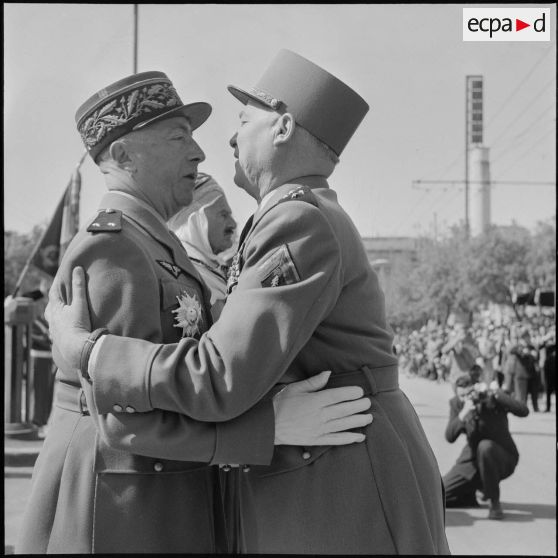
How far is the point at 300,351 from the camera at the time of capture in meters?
2.36

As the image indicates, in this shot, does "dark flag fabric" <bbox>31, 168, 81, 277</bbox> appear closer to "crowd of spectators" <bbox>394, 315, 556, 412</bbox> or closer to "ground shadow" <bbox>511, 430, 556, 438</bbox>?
"crowd of spectators" <bbox>394, 315, 556, 412</bbox>

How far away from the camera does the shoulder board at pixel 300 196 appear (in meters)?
2.31

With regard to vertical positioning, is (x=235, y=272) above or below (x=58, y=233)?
below

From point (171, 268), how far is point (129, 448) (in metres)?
0.61

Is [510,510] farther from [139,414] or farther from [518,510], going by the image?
[139,414]

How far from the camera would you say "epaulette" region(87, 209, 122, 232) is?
8.11ft

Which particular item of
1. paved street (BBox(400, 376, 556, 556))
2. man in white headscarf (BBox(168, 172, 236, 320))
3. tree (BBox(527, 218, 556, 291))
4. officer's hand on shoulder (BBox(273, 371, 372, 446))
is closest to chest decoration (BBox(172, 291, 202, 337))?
officer's hand on shoulder (BBox(273, 371, 372, 446))

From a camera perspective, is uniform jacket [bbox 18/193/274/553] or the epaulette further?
the epaulette

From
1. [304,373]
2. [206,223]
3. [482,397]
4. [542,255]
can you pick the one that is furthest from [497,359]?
[304,373]

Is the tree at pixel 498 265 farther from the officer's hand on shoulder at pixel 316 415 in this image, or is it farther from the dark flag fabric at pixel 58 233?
the officer's hand on shoulder at pixel 316 415

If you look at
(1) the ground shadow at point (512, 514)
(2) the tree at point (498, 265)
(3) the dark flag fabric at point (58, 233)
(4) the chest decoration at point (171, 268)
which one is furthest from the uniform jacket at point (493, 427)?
(2) the tree at point (498, 265)

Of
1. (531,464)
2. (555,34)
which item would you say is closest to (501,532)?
(531,464)

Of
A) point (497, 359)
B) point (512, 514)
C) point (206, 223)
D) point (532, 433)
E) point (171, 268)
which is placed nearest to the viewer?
point (171, 268)

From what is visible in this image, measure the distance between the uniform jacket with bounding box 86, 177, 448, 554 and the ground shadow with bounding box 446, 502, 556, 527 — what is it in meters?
5.44
